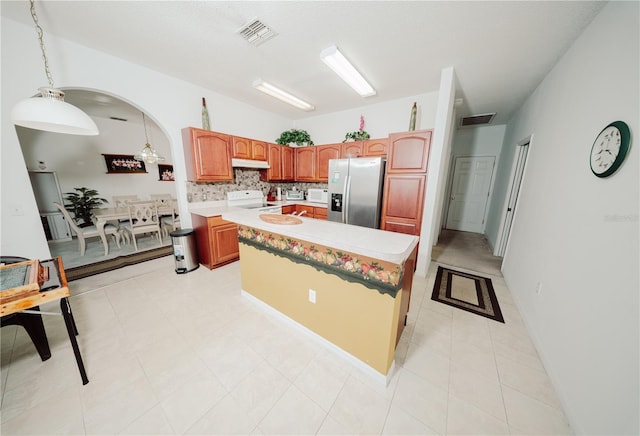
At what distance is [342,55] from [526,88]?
2825 millimetres

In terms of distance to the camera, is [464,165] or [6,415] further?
[464,165]

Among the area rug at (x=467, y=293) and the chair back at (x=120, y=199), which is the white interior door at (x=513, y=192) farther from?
the chair back at (x=120, y=199)

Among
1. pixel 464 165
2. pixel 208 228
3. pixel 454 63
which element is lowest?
pixel 208 228

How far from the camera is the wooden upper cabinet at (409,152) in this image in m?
2.68

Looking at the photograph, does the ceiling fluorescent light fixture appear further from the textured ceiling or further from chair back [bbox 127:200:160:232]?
chair back [bbox 127:200:160:232]

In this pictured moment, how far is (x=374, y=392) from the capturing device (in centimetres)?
140

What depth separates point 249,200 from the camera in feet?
12.9

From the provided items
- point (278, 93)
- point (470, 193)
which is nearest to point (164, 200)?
point (278, 93)

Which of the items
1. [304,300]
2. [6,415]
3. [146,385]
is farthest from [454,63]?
[6,415]

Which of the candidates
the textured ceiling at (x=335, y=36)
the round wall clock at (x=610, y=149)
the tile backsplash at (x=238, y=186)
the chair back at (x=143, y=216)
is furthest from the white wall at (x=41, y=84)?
the round wall clock at (x=610, y=149)

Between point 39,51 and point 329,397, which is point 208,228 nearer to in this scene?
point 39,51

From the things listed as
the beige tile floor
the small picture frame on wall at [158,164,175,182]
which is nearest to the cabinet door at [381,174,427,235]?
the beige tile floor

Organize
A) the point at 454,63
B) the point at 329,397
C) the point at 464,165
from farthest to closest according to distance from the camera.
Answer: the point at 464,165, the point at 454,63, the point at 329,397

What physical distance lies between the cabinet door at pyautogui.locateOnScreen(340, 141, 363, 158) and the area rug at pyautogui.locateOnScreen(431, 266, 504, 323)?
8.02 feet
